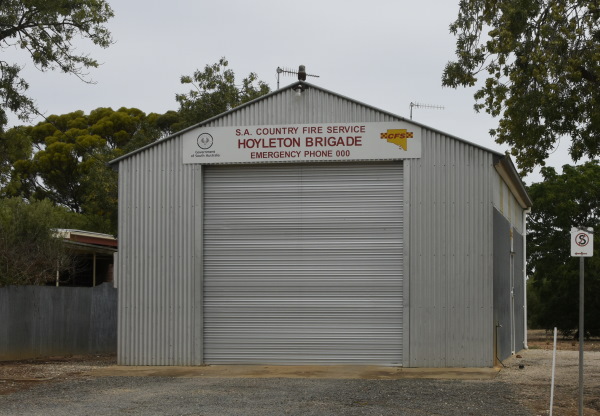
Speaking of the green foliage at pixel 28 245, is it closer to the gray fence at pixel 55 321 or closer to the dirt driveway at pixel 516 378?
the gray fence at pixel 55 321

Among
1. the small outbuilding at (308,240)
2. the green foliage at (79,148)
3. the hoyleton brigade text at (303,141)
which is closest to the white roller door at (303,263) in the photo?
the small outbuilding at (308,240)

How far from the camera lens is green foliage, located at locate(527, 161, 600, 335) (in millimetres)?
42281

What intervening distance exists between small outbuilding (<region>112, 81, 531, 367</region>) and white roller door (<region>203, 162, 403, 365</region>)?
3 cm

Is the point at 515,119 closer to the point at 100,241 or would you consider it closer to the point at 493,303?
the point at 493,303

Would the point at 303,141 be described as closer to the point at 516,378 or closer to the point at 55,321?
the point at 516,378

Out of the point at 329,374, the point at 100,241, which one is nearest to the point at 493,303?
the point at 329,374

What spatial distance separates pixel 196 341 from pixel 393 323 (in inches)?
169

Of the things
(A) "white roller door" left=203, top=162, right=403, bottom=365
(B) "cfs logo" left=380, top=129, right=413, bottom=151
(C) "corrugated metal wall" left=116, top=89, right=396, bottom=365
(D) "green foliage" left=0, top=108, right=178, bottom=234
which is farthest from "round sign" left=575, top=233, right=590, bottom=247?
(D) "green foliage" left=0, top=108, right=178, bottom=234

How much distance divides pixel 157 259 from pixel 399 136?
5.98 m

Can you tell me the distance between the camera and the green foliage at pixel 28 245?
24.1 metres

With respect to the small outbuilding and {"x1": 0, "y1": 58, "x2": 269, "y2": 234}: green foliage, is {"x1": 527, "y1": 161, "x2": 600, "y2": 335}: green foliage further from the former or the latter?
the small outbuilding

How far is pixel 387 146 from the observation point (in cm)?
2023

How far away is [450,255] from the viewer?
1980 cm

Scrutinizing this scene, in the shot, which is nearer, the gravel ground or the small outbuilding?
the gravel ground
